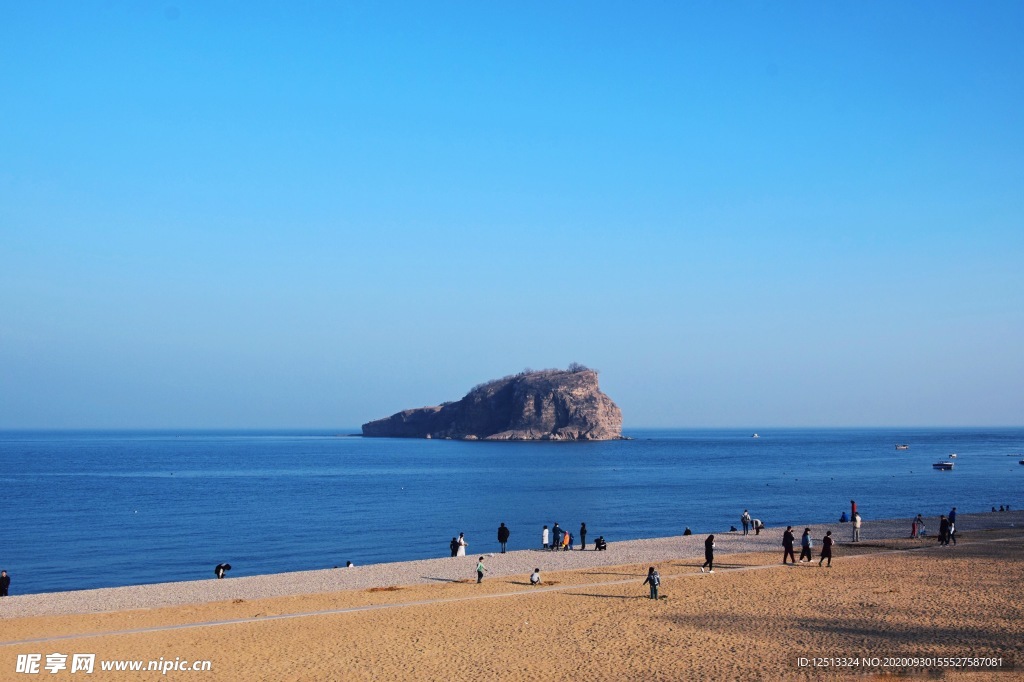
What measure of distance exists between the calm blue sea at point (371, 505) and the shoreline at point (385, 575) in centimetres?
695

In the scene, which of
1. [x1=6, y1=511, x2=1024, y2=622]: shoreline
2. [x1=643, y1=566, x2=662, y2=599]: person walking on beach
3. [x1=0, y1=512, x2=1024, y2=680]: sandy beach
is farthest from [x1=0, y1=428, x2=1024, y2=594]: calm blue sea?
[x1=643, y1=566, x2=662, y2=599]: person walking on beach

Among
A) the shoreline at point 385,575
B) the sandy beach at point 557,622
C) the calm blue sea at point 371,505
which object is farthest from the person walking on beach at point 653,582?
the calm blue sea at point 371,505

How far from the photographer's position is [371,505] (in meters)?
72.6

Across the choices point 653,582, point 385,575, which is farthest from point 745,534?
point 385,575

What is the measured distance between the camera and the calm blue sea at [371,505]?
45344mm

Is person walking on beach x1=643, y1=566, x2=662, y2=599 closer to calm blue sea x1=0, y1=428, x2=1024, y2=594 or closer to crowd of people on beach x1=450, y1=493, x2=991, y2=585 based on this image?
crowd of people on beach x1=450, y1=493, x2=991, y2=585

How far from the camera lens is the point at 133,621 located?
24.6 metres

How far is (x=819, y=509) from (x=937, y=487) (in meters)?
31.4

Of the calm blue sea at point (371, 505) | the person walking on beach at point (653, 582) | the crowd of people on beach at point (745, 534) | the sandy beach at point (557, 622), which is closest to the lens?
the sandy beach at point (557, 622)

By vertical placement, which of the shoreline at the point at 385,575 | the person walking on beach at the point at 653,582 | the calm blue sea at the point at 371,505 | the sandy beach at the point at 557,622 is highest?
the person walking on beach at the point at 653,582

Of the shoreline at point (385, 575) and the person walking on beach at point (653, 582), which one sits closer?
the person walking on beach at point (653, 582)

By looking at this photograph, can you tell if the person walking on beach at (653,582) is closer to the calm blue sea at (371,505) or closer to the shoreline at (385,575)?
the shoreline at (385,575)

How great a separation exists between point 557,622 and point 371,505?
50748 millimetres

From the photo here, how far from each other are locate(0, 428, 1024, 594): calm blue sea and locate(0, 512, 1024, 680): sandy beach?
40.0 ft
